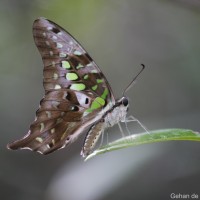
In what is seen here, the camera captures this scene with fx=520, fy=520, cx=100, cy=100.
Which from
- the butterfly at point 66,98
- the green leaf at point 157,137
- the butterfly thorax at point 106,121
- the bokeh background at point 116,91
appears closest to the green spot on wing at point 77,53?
the butterfly at point 66,98

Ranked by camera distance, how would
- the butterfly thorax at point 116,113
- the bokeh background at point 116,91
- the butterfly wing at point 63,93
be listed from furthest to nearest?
1. the bokeh background at point 116,91
2. the butterfly thorax at point 116,113
3. the butterfly wing at point 63,93

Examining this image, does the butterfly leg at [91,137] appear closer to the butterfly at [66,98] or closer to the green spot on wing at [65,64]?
the butterfly at [66,98]

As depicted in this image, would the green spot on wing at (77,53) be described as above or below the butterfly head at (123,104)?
above

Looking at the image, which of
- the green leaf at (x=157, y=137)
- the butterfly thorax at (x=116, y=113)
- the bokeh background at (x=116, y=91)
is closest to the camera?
the green leaf at (x=157, y=137)

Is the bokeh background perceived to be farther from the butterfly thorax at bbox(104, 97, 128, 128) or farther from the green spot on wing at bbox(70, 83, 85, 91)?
the green spot on wing at bbox(70, 83, 85, 91)

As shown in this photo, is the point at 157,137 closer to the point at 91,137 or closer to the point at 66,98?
the point at 91,137

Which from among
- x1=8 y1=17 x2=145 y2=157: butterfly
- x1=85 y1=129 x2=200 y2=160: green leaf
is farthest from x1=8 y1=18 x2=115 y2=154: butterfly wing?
x1=85 y1=129 x2=200 y2=160: green leaf

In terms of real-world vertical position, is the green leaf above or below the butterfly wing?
below

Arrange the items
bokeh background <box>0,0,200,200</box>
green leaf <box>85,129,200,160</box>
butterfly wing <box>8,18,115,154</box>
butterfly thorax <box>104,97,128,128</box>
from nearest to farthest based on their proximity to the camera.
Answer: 1. green leaf <box>85,129,200,160</box>
2. butterfly wing <box>8,18,115,154</box>
3. butterfly thorax <box>104,97,128,128</box>
4. bokeh background <box>0,0,200,200</box>
